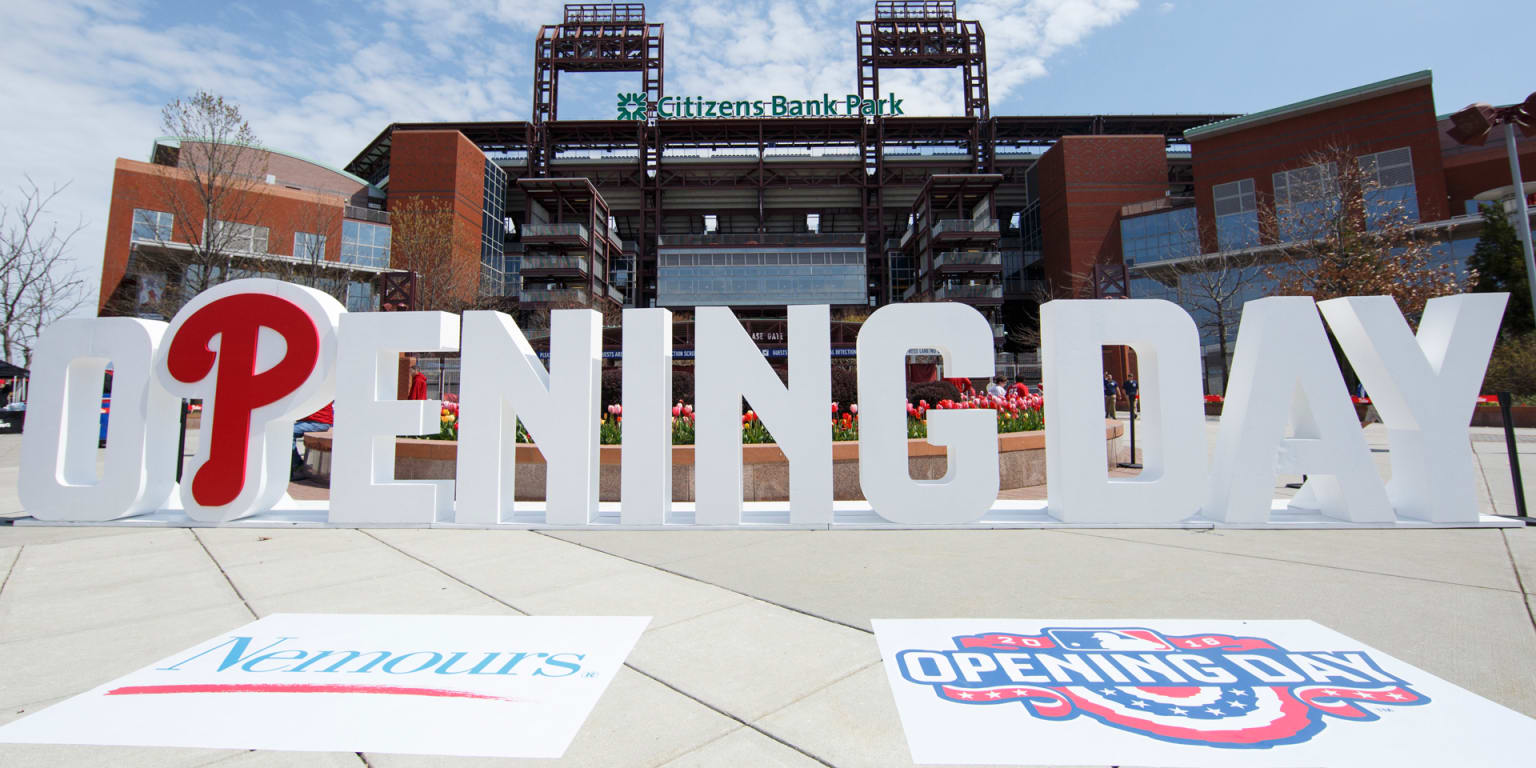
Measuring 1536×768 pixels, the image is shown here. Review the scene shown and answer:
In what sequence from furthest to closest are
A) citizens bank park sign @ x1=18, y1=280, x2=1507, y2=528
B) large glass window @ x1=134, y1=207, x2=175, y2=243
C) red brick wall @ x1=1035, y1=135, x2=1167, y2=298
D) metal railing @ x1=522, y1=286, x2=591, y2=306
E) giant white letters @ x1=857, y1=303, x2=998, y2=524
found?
red brick wall @ x1=1035, y1=135, x2=1167, y2=298, metal railing @ x1=522, y1=286, x2=591, y2=306, large glass window @ x1=134, y1=207, x2=175, y2=243, giant white letters @ x1=857, y1=303, x2=998, y2=524, citizens bank park sign @ x1=18, y1=280, x2=1507, y2=528

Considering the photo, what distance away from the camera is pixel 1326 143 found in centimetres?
4044

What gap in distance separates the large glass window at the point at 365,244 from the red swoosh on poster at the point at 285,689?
1984 inches

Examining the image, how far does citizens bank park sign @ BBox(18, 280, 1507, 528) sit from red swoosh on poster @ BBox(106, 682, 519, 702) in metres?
3.32

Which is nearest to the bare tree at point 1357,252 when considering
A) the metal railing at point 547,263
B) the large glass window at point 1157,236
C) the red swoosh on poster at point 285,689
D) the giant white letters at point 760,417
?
the giant white letters at point 760,417

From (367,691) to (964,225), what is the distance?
2277 inches

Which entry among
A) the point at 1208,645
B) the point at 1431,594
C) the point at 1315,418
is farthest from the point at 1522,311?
the point at 1208,645

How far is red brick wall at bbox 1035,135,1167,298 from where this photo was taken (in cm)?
5425

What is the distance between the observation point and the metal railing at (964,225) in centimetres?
5514

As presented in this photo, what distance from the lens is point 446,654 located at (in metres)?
2.84

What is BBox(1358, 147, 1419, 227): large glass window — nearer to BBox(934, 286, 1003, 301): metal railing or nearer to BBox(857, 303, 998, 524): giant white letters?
BBox(934, 286, 1003, 301): metal railing

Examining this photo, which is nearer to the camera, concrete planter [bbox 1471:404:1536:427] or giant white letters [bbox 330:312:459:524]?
giant white letters [bbox 330:312:459:524]

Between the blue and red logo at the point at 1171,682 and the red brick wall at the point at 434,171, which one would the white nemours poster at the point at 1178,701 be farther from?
the red brick wall at the point at 434,171

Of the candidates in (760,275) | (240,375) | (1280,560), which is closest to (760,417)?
(1280,560)

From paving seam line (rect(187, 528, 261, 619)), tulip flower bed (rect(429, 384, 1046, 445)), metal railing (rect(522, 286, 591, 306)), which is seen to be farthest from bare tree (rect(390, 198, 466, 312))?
paving seam line (rect(187, 528, 261, 619))
